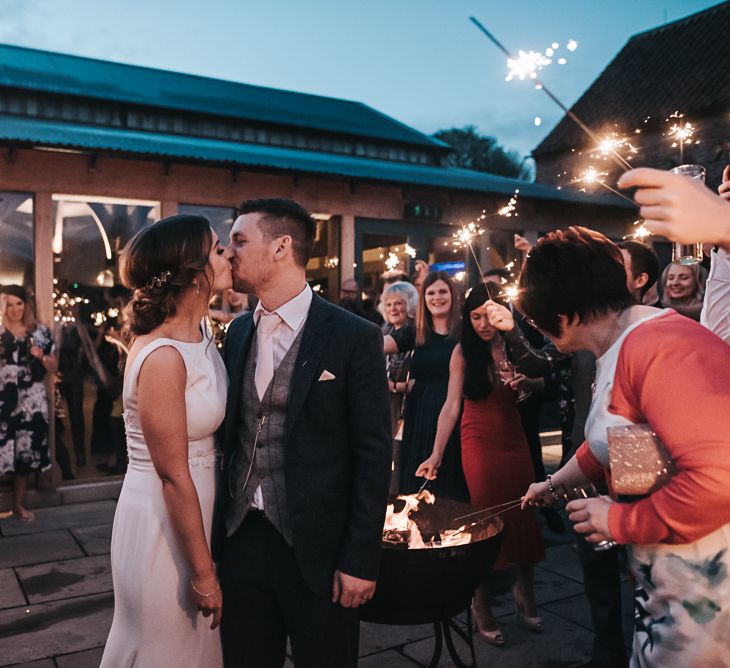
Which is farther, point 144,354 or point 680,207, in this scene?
point 144,354

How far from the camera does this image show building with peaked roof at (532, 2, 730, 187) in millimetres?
19703

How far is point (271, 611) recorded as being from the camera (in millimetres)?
2443

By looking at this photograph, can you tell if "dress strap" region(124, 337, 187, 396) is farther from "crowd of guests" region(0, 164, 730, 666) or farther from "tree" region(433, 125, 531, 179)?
"tree" region(433, 125, 531, 179)

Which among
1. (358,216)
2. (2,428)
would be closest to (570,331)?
(2,428)

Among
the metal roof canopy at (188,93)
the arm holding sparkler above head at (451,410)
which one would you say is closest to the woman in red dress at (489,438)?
the arm holding sparkler above head at (451,410)

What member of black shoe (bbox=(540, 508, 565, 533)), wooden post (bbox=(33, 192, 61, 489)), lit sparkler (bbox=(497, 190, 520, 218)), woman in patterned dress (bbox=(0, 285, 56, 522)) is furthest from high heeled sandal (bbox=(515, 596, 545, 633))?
lit sparkler (bbox=(497, 190, 520, 218))

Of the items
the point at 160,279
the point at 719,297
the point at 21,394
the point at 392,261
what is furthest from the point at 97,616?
the point at 392,261

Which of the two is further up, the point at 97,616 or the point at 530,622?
the point at 530,622

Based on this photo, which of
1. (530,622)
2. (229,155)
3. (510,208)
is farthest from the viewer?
(510,208)

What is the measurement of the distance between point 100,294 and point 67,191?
1.35 meters

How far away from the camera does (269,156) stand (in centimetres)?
988

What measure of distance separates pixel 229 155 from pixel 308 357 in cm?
745

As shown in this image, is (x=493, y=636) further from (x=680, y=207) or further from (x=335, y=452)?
(x=680, y=207)

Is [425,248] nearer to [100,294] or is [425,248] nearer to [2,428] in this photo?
[100,294]
